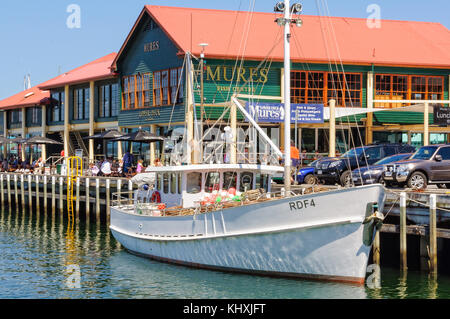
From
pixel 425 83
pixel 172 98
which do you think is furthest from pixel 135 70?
pixel 425 83

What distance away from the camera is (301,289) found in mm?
16922

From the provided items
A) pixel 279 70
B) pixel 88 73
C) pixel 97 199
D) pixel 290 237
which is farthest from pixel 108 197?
pixel 88 73

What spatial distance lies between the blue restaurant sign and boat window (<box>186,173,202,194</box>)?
8.18 meters

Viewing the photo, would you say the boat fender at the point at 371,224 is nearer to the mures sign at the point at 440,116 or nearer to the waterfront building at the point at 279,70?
the mures sign at the point at 440,116

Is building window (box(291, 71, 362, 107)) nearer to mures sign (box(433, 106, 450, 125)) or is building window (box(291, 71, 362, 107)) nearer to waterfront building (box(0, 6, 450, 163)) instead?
waterfront building (box(0, 6, 450, 163))

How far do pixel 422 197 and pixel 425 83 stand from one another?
2153 centimetres

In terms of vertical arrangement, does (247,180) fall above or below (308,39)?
below

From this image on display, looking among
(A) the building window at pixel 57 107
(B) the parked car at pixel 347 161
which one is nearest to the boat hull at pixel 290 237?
(B) the parked car at pixel 347 161

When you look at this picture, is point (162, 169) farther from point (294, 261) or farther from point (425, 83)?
point (425, 83)

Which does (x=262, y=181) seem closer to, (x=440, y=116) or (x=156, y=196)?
(x=156, y=196)

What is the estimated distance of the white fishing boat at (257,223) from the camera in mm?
16594

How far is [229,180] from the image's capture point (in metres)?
20.8

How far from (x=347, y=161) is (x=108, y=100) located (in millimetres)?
23598

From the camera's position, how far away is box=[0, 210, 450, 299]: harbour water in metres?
16.8
